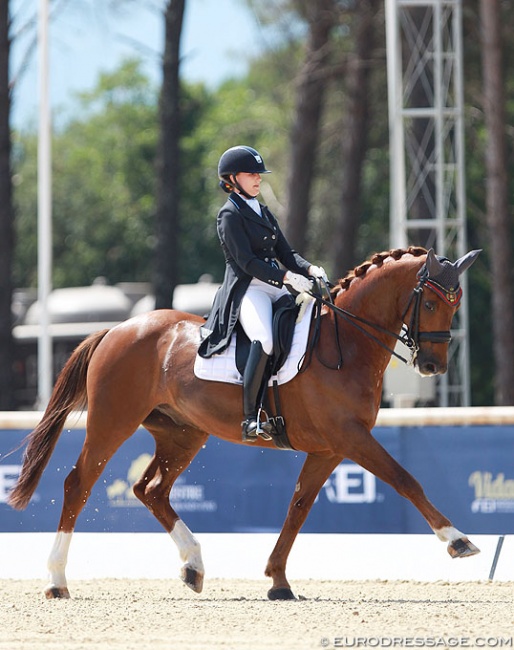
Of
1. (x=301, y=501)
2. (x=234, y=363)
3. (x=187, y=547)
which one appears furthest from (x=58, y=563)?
(x=234, y=363)

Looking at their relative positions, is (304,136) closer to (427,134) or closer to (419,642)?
(427,134)

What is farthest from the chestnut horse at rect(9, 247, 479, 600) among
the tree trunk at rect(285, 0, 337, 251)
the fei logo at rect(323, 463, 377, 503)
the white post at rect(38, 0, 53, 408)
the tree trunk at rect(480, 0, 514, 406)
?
the tree trunk at rect(285, 0, 337, 251)

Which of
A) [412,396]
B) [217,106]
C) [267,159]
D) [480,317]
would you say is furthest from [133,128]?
[412,396]

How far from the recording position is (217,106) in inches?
2074

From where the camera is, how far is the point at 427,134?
1719 centimetres

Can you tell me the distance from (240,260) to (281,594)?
7.03 ft

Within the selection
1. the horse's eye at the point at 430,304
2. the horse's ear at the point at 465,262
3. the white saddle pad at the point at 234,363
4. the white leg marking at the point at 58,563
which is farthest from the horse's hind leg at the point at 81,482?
the horse's ear at the point at 465,262

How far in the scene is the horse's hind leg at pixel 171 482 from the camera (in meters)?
8.09

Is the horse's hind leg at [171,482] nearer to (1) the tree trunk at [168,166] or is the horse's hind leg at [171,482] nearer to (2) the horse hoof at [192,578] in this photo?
(2) the horse hoof at [192,578]

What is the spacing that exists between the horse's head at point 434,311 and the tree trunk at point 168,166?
1157 centimetres

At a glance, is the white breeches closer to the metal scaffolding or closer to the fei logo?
the fei logo

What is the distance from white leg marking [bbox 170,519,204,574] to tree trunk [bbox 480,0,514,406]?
14330 mm

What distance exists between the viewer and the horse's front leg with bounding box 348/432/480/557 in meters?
6.84

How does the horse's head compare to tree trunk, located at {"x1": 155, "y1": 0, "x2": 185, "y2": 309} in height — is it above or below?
below
